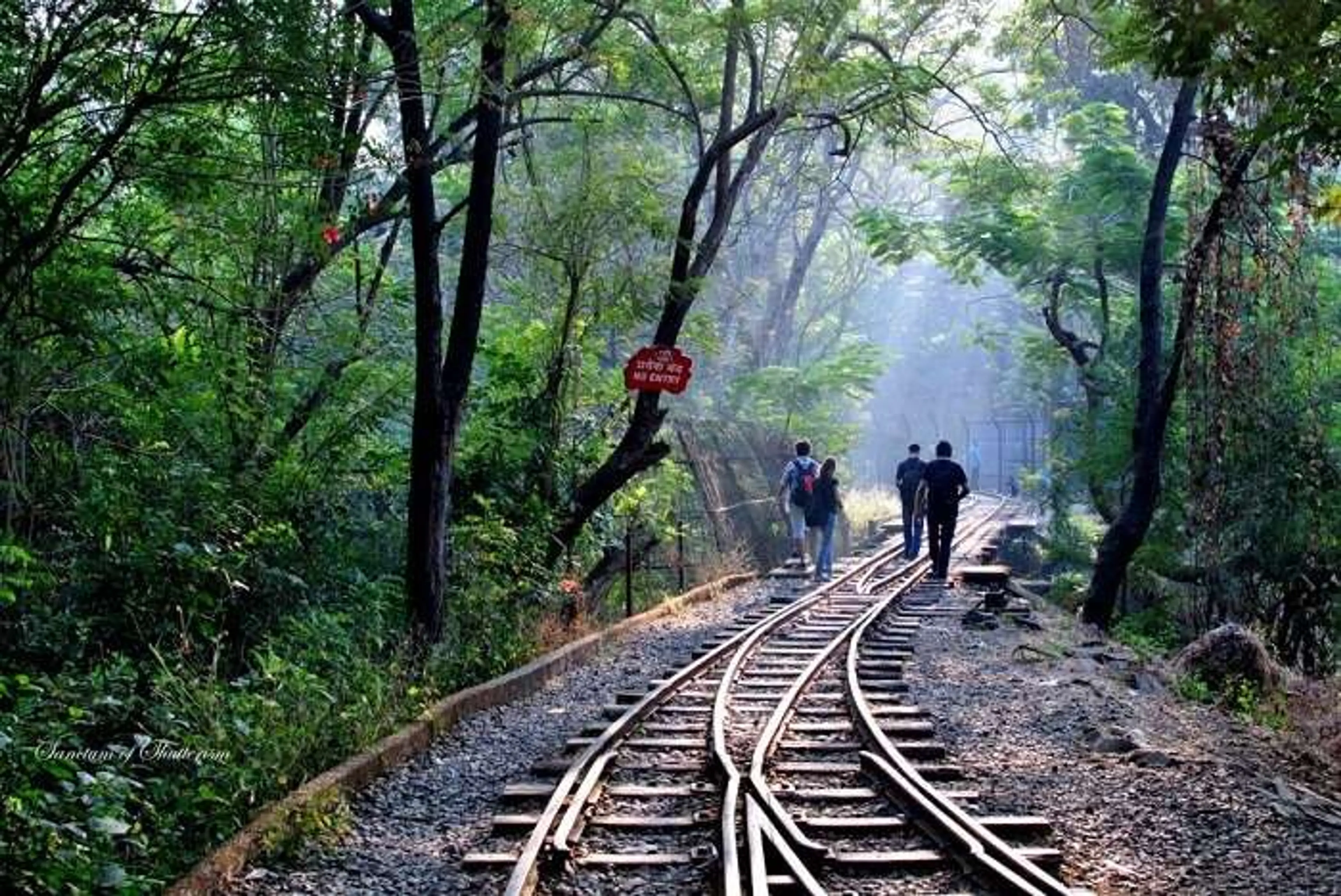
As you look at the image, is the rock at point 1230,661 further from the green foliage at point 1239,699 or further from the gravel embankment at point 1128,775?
the gravel embankment at point 1128,775

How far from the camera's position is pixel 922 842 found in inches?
271

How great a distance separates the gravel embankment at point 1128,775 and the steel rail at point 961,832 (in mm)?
333

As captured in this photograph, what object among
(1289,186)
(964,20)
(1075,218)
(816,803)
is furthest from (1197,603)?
(816,803)

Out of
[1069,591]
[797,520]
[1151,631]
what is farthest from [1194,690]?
[1069,591]

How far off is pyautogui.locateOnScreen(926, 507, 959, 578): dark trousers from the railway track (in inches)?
267

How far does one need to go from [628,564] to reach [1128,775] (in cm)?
899

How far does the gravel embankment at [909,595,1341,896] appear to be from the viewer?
6613 mm

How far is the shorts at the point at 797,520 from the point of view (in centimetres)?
2053

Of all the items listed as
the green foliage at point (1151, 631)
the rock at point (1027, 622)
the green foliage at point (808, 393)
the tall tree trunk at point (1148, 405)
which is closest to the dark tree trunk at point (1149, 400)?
the tall tree trunk at point (1148, 405)

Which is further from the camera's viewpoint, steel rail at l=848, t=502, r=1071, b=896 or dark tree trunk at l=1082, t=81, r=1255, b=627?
dark tree trunk at l=1082, t=81, r=1255, b=627

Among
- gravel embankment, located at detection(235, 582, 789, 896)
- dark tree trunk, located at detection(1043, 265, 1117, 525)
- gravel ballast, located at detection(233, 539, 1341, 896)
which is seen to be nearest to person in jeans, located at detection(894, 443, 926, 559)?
dark tree trunk, located at detection(1043, 265, 1117, 525)

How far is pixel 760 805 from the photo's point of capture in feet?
24.0

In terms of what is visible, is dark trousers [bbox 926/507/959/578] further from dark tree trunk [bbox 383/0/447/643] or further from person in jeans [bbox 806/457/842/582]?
dark tree trunk [bbox 383/0/447/643]

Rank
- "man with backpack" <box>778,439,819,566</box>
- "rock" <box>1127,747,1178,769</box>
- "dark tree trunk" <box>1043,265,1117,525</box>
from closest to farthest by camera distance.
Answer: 1. "rock" <box>1127,747,1178,769</box>
2. "man with backpack" <box>778,439,819,566</box>
3. "dark tree trunk" <box>1043,265,1117,525</box>
